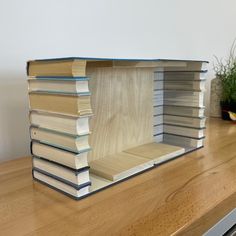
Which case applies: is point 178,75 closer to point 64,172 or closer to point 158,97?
point 158,97

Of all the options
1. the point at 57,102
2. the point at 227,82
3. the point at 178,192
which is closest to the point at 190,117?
the point at 178,192

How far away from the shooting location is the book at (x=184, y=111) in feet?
2.39

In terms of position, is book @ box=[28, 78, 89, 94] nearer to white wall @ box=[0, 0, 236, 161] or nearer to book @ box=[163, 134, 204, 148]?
white wall @ box=[0, 0, 236, 161]

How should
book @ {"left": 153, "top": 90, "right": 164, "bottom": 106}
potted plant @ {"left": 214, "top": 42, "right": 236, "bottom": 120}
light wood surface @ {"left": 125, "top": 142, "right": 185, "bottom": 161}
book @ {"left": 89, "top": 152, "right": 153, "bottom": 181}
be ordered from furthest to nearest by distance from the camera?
1. potted plant @ {"left": 214, "top": 42, "right": 236, "bottom": 120}
2. book @ {"left": 153, "top": 90, "right": 164, "bottom": 106}
3. light wood surface @ {"left": 125, "top": 142, "right": 185, "bottom": 161}
4. book @ {"left": 89, "top": 152, "right": 153, "bottom": 181}

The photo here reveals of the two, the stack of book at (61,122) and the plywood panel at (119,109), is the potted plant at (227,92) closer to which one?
the plywood panel at (119,109)

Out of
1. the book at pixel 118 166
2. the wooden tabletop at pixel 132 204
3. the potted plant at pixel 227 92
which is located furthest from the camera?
the potted plant at pixel 227 92

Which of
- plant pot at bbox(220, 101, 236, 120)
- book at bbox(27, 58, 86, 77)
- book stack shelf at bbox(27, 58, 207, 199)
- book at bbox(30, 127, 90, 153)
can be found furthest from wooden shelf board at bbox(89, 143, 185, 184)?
plant pot at bbox(220, 101, 236, 120)

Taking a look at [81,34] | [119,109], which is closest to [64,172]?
[119,109]

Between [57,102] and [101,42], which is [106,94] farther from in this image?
[101,42]

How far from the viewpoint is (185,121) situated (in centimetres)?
76

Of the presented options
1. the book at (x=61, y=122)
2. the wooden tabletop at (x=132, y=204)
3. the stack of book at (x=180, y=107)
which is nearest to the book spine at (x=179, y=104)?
the stack of book at (x=180, y=107)

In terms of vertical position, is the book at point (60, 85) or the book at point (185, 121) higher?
the book at point (60, 85)

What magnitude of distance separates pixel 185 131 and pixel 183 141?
30mm

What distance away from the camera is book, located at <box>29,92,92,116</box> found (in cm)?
44
